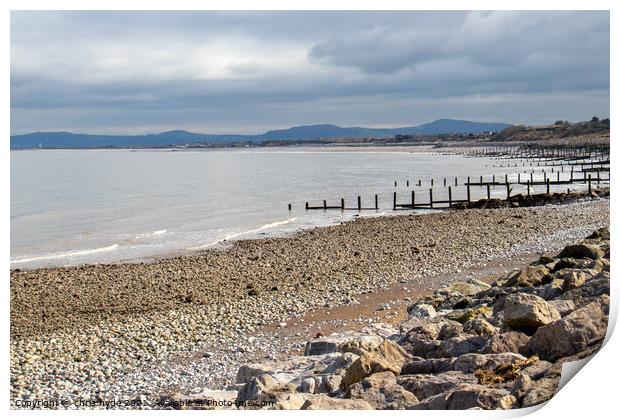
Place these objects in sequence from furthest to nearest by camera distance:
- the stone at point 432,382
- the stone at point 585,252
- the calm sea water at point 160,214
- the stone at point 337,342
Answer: the calm sea water at point 160,214 < the stone at point 585,252 < the stone at point 337,342 < the stone at point 432,382

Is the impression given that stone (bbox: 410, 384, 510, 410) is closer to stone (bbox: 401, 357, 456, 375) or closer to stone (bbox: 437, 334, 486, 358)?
stone (bbox: 401, 357, 456, 375)

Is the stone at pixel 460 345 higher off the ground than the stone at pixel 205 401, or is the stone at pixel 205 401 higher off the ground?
the stone at pixel 460 345

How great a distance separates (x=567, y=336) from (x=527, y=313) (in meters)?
0.63

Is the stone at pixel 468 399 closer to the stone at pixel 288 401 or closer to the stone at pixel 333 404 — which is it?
the stone at pixel 333 404

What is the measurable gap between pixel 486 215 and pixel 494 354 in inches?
Result: 824

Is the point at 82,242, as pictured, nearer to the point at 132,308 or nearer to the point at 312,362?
the point at 132,308

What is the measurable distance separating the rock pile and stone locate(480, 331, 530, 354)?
0.04ft

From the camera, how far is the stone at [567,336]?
24.0ft

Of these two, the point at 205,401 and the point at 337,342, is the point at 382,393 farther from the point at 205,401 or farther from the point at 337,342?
the point at 337,342

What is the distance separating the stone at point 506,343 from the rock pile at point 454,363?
0.04 feet

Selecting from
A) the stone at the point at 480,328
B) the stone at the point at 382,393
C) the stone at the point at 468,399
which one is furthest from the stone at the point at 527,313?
the stone at the point at 382,393

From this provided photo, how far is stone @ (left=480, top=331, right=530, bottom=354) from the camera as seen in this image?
24.4ft

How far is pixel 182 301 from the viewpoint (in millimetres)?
14617
